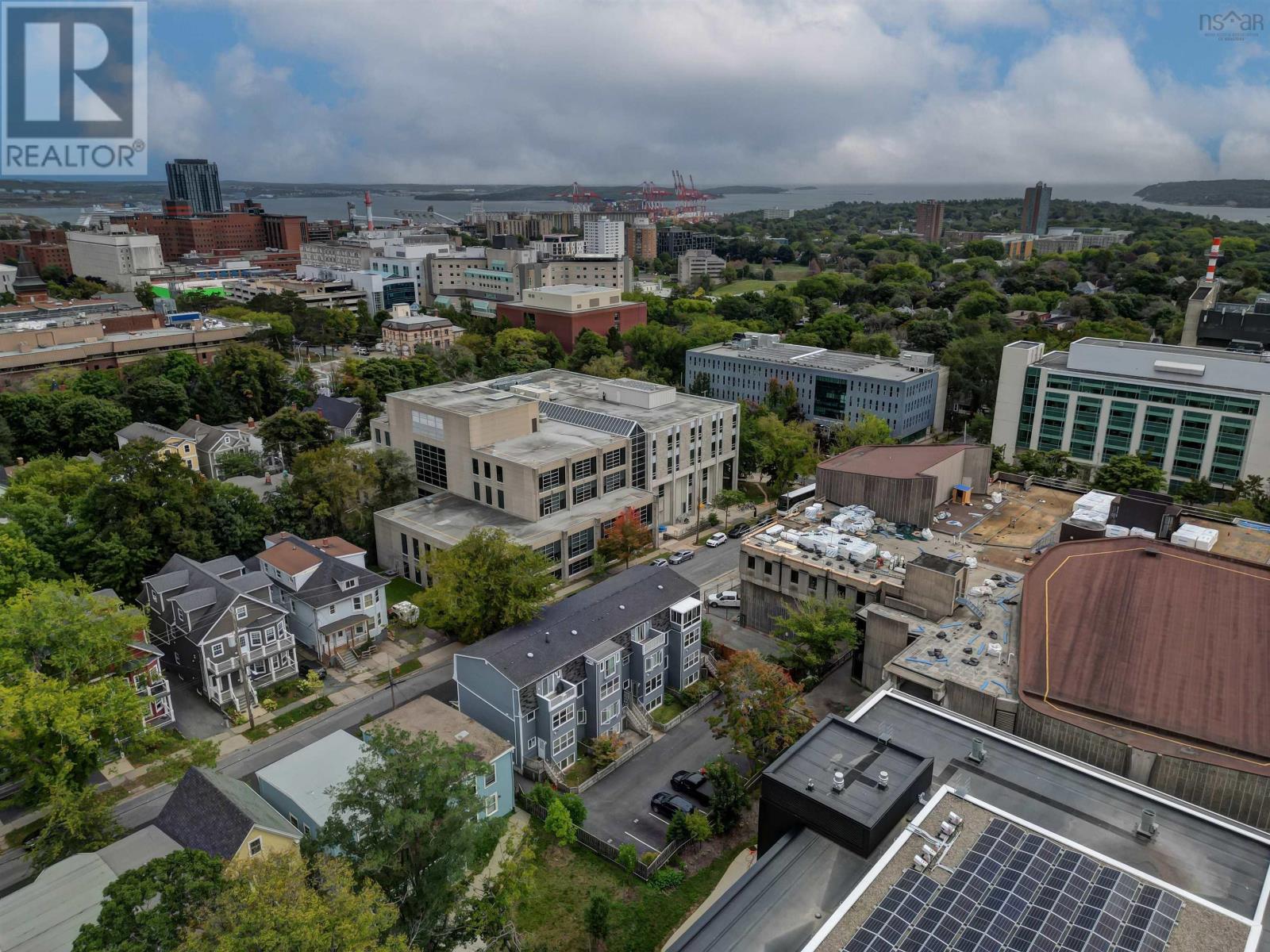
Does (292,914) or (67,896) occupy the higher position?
(292,914)

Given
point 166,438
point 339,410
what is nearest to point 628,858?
point 166,438

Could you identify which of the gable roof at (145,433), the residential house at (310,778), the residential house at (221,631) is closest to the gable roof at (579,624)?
the residential house at (310,778)

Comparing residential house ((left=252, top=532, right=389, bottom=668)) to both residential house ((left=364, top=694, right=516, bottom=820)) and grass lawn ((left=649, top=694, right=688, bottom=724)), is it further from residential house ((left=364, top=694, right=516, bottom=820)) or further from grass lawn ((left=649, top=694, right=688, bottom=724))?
grass lawn ((left=649, top=694, right=688, bottom=724))

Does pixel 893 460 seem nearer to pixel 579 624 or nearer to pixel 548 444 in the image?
pixel 548 444

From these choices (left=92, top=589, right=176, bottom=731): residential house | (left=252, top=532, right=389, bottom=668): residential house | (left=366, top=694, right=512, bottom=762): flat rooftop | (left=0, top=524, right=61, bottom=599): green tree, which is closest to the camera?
(left=366, top=694, right=512, bottom=762): flat rooftop

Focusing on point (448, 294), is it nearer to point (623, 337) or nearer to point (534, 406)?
point (623, 337)

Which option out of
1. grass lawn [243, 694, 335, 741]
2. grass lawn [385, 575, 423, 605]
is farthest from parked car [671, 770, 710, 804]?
grass lawn [385, 575, 423, 605]

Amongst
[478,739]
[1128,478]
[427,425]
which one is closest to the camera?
[478,739]
